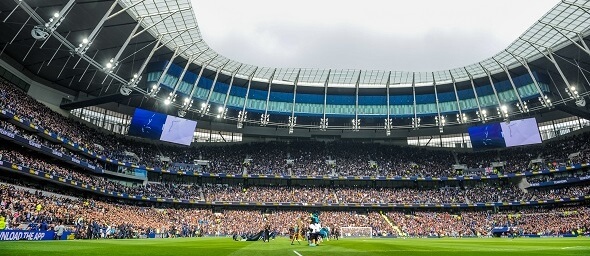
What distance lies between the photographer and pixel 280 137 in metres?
75.0

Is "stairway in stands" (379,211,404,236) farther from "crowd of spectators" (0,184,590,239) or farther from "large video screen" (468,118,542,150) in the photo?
"large video screen" (468,118,542,150)

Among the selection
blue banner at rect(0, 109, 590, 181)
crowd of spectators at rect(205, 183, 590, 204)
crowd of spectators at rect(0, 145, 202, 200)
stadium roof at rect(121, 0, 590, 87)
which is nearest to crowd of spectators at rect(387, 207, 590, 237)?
crowd of spectators at rect(205, 183, 590, 204)

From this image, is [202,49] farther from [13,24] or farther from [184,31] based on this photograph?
[13,24]

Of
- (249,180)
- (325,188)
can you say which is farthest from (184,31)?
(325,188)

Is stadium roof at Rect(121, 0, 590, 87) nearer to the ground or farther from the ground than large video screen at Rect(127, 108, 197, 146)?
farther from the ground

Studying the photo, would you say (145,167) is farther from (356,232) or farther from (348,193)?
(356,232)

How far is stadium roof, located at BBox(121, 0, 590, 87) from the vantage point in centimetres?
4125

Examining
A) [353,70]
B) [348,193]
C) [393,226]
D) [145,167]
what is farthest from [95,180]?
[393,226]

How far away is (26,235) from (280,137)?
52.1 metres

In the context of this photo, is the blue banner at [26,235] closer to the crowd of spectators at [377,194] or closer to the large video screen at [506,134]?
the crowd of spectators at [377,194]

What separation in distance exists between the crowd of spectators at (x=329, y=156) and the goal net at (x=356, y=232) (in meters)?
13.6

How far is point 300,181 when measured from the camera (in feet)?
224

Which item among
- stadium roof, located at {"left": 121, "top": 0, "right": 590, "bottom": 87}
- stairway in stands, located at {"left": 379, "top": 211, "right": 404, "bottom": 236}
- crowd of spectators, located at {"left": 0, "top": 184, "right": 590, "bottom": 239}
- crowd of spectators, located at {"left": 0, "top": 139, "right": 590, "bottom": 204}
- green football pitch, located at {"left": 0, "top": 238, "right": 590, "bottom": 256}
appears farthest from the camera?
crowd of spectators, located at {"left": 0, "top": 139, "right": 590, "bottom": 204}

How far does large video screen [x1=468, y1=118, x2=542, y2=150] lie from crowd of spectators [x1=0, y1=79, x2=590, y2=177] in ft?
23.2
